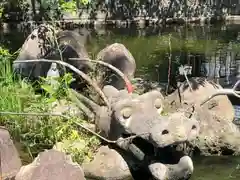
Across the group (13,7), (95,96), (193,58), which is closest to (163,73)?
(193,58)

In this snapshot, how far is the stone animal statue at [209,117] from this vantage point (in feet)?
17.9

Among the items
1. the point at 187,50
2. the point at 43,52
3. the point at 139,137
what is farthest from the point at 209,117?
the point at 187,50

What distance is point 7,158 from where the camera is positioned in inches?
169

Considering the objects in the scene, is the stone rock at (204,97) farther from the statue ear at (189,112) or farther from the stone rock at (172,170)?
the stone rock at (172,170)

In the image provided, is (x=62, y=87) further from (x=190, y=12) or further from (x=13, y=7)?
(x=190, y=12)

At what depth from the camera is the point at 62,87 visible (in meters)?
5.33

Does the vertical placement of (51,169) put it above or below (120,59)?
below

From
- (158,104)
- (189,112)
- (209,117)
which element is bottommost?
(209,117)

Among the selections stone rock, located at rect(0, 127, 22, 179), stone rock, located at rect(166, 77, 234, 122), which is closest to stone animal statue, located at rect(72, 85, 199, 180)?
stone rock, located at rect(0, 127, 22, 179)

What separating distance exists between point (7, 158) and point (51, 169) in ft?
1.60

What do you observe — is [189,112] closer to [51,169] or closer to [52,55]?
[51,169]

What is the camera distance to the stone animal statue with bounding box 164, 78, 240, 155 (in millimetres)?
5441

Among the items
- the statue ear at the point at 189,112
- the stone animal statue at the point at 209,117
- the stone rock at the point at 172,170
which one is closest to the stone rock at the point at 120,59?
the stone animal statue at the point at 209,117

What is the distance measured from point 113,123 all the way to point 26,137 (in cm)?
90
